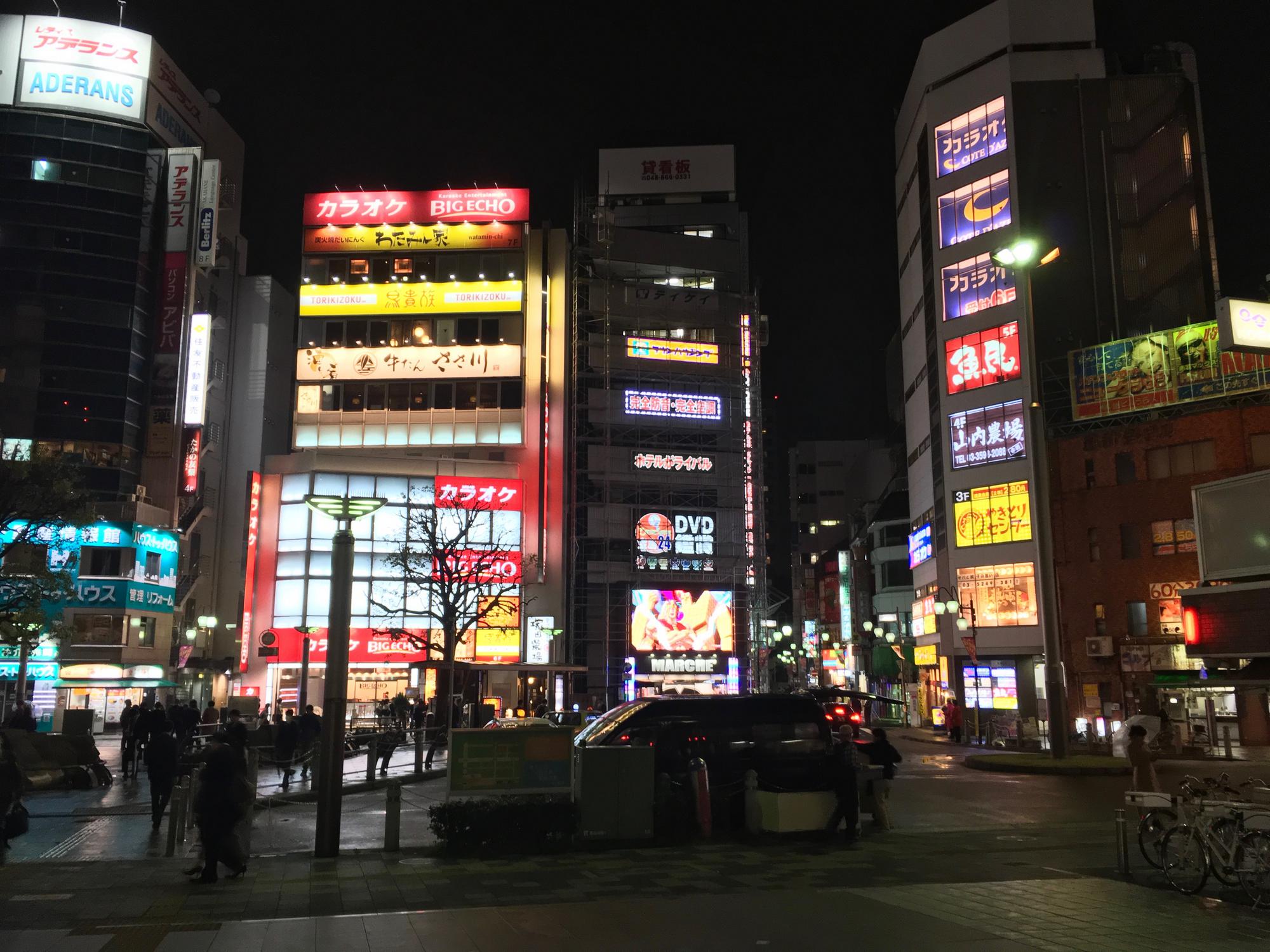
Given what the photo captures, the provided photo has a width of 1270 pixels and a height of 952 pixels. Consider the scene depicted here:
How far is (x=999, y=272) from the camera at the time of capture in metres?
47.7

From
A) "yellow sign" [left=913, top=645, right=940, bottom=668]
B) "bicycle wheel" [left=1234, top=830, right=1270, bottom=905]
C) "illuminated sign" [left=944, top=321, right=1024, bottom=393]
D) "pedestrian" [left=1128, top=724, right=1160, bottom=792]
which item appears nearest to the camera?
"bicycle wheel" [left=1234, top=830, right=1270, bottom=905]

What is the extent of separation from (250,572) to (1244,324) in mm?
49435

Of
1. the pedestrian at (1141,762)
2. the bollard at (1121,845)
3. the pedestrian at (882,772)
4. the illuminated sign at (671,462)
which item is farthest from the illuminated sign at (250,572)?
the bollard at (1121,845)

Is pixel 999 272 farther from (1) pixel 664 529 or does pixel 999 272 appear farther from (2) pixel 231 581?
(2) pixel 231 581

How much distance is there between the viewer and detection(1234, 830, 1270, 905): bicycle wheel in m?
10.0

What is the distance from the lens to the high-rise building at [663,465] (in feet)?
201

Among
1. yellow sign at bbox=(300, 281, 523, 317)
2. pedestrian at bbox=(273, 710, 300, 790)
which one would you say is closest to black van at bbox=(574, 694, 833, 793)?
pedestrian at bbox=(273, 710, 300, 790)

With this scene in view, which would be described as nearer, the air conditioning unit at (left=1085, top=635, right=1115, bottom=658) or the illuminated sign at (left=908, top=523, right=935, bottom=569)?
the air conditioning unit at (left=1085, top=635, right=1115, bottom=658)

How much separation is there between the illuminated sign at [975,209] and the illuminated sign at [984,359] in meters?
5.00

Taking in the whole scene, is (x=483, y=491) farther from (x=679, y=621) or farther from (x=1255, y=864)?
(x=1255, y=864)

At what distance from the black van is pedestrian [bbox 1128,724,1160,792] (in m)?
4.46

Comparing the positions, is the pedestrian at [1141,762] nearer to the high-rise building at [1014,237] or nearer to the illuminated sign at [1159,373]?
the illuminated sign at [1159,373]

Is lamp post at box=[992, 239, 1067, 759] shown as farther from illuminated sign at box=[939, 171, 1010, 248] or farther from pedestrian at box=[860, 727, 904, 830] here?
illuminated sign at box=[939, 171, 1010, 248]

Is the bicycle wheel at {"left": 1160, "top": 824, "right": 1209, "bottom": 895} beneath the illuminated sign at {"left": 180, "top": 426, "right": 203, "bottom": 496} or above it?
beneath
